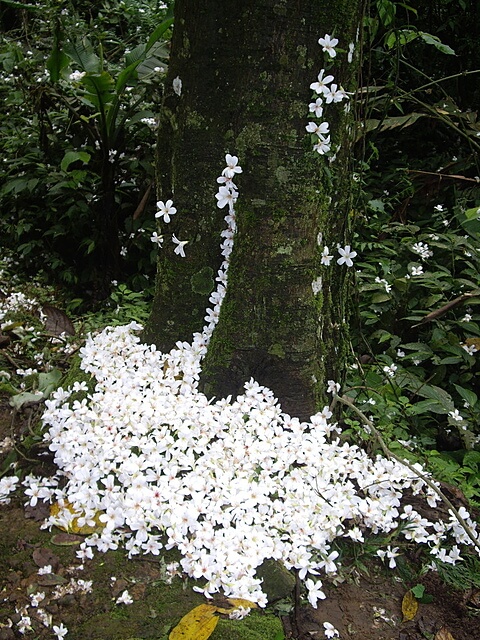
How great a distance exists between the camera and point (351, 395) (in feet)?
9.60

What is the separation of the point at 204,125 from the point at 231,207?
0.35m

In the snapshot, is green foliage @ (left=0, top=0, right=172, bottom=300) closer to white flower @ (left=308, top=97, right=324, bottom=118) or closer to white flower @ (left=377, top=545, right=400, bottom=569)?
white flower @ (left=308, top=97, right=324, bottom=118)

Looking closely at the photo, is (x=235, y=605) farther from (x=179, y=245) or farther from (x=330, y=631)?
(x=179, y=245)

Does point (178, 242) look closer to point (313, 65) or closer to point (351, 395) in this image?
point (313, 65)

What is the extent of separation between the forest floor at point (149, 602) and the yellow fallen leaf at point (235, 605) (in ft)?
0.10

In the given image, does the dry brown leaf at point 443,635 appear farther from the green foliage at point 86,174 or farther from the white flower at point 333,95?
the green foliage at point 86,174

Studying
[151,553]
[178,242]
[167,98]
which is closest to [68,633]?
[151,553]

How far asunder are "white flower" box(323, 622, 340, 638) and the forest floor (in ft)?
0.07

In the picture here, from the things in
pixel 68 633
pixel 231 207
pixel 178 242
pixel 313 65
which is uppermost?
pixel 313 65

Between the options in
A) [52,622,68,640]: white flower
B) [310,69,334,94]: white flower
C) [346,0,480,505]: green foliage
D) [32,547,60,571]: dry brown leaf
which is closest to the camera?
[52,622,68,640]: white flower

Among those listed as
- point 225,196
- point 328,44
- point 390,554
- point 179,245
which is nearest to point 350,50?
point 328,44

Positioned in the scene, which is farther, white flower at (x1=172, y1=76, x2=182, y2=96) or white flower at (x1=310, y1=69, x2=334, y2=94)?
white flower at (x1=172, y1=76, x2=182, y2=96)

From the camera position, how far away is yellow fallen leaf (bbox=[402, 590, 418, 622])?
1994 millimetres

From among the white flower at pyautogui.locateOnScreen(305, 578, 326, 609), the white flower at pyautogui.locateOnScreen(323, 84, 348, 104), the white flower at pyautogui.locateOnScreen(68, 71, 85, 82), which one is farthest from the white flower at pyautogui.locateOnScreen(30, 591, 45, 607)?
the white flower at pyautogui.locateOnScreen(68, 71, 85, 82)
